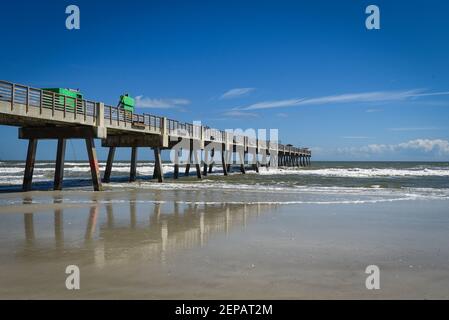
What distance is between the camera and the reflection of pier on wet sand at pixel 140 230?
691 cm

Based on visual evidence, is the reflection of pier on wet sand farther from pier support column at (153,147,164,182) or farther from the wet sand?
pier support column at (153,147,164,182)

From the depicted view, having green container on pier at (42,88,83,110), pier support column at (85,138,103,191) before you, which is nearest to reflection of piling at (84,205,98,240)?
green container on pier at (42,88,83,110)

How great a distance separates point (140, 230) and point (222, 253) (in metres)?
2.84

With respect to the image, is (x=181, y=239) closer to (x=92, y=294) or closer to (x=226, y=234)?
(x=226, y=234)

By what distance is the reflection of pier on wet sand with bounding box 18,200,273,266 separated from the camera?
6910 mm

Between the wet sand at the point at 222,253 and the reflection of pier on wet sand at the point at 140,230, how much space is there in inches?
0.8

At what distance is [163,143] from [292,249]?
905 inches

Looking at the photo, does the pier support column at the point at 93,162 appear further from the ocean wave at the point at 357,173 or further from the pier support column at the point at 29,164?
the ocean wave at the point at 357,173

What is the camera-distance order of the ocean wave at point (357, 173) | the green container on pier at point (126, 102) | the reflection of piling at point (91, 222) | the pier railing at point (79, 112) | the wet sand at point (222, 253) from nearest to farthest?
the wet sand at point (222, 253) → the reflection of piling at point (91, 222) → the pier railing at point (79, 112) → the green container on pier at point (126, 102) → the ocean wave at point (357, 173)

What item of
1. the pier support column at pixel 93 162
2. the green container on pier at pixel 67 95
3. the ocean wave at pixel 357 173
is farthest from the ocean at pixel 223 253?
the ocean wave at pixel 357 173

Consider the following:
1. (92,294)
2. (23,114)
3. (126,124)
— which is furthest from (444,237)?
(126,124)

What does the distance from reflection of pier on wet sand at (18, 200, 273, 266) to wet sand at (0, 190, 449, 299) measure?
0.02m

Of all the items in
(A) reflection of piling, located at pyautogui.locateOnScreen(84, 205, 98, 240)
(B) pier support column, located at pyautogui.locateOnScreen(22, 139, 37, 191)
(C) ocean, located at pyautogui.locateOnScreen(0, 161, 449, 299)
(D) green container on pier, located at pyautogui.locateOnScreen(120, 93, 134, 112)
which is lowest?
(C) ocean, located at pyautogui.locateOnScreen(0, 161, 449, 299)

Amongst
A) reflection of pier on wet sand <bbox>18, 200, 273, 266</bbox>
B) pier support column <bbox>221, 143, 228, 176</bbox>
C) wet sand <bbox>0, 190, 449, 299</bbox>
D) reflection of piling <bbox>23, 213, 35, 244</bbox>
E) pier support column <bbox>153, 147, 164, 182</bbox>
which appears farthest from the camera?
pier support column <bbox>221, 143, 228, 176</bbox>
